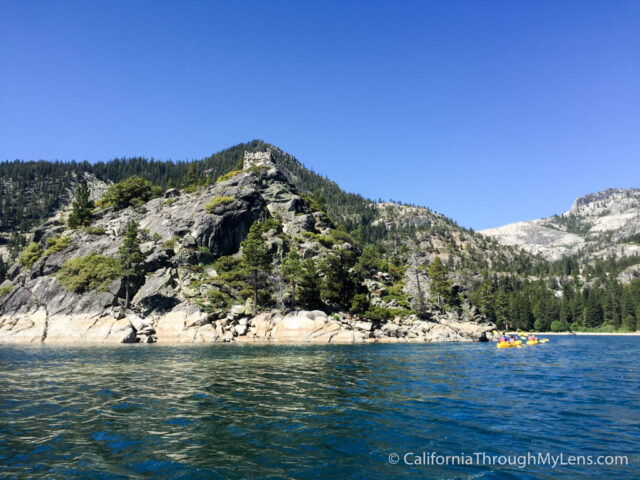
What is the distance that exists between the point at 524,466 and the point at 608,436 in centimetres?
505

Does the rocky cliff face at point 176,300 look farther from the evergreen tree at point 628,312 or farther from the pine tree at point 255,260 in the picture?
the evergreen tree at point 628,312

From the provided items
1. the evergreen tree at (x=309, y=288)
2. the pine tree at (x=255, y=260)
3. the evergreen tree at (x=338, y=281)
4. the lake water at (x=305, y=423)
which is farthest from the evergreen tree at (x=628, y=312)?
the lake water at (x=305, y=423)

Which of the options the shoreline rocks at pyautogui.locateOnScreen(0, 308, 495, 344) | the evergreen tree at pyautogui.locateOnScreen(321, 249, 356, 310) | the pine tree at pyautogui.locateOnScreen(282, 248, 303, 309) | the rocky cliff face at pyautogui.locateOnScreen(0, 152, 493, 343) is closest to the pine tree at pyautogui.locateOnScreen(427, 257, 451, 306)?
the rocky cliff face at pyautogui.locateOnScreen(0, 152, 493, 343)

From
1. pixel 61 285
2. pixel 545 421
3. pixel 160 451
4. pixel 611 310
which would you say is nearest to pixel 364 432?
pixel 160 451

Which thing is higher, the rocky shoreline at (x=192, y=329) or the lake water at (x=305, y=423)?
the lake water at (x=305, y=423)

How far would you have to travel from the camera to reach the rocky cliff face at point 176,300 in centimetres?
6347

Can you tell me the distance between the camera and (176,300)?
230 ft

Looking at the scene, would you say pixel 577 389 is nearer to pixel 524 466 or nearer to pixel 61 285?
pixel 524 466

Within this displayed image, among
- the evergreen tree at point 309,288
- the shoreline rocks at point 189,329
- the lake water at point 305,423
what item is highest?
the evergreen tree at point 309,288

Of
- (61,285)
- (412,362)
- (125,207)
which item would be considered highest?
(125,207)

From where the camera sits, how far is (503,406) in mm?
17500

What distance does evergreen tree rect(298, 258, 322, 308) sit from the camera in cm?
7594

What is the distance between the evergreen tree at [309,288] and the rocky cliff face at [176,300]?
6.96 meters

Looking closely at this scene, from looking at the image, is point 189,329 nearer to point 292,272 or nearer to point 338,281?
point 292,272
